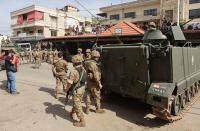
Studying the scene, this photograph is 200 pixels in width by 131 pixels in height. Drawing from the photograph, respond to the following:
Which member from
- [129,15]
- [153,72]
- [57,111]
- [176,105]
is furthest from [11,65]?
[129,15]

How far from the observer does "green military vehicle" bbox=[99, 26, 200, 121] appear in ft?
24.4

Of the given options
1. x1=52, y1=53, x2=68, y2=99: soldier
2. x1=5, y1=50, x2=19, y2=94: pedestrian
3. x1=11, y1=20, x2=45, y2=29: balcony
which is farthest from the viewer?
x1=11, y1=20, x2=45, y2=29: balcony

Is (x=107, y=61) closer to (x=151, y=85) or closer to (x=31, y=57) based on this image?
(x=151, y=85)

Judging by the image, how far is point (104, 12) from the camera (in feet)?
167

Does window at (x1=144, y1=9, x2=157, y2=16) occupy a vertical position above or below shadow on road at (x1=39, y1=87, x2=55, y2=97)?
above

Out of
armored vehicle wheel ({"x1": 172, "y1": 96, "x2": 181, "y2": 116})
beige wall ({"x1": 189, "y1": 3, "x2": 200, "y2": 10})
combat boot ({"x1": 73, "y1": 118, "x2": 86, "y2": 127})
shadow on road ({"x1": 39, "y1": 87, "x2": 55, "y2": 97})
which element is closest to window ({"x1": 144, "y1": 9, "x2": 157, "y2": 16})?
beige wall ({"x1": 189, "y1": 3, "x2": 200, "y2": 10})

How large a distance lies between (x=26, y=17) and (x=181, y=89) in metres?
54.6

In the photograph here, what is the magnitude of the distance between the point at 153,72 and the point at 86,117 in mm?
2143

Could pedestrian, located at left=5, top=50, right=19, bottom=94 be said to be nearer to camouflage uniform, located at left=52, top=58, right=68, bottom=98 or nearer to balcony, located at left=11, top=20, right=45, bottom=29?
camouflage uniform, located at left=52, top=58, right=68, bottom=98

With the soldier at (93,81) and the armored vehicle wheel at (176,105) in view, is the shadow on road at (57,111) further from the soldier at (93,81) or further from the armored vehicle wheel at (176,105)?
the armored vehicle wheel at (176,105)

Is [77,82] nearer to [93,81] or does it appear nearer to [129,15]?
[93,81]

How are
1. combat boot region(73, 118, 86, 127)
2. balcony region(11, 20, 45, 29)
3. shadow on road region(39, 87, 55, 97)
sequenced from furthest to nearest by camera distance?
balcony region(11, 20, 45, 29)
shadow on road region(39, 87, 55, 97)
combat boot region(73, 118, 86, 127)

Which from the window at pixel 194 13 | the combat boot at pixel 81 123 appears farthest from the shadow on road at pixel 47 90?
the window at pixel 194 13

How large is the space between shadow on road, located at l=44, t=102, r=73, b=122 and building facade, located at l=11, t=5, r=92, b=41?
43492 mm
